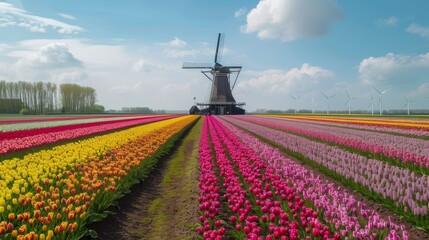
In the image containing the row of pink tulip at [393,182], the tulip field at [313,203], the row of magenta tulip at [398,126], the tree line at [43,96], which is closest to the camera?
the tulip field at [313,203]

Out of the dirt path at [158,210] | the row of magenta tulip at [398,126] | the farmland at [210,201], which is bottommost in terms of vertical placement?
Result: the dirt path at [158,210]

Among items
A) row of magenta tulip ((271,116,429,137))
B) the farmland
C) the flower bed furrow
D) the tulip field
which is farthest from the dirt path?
row of magenta tulip ((271,116,429,137))

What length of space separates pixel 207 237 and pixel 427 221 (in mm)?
3946

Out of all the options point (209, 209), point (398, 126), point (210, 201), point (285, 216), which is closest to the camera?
point (285, 216)

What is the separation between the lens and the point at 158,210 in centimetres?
870

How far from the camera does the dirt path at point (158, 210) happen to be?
7.11 meters

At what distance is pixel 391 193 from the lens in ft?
25.3

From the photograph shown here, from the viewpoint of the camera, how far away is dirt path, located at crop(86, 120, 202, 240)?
7.11 meters

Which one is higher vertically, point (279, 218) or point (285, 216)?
point (285, 216)

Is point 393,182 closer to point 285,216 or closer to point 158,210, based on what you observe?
point 285,216

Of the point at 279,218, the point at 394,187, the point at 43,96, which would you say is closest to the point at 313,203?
the point at 279,218

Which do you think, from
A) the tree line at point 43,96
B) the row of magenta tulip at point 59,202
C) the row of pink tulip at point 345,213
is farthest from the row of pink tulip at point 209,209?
the tree line at point 43,96

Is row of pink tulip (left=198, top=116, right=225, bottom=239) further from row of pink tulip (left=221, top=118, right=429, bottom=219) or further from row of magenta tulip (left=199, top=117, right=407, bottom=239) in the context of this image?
row of pink tulip (left=221, top=118, right=429, bottom=219)

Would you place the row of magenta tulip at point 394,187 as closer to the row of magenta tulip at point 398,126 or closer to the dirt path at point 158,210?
the dirt path at point 158,210
